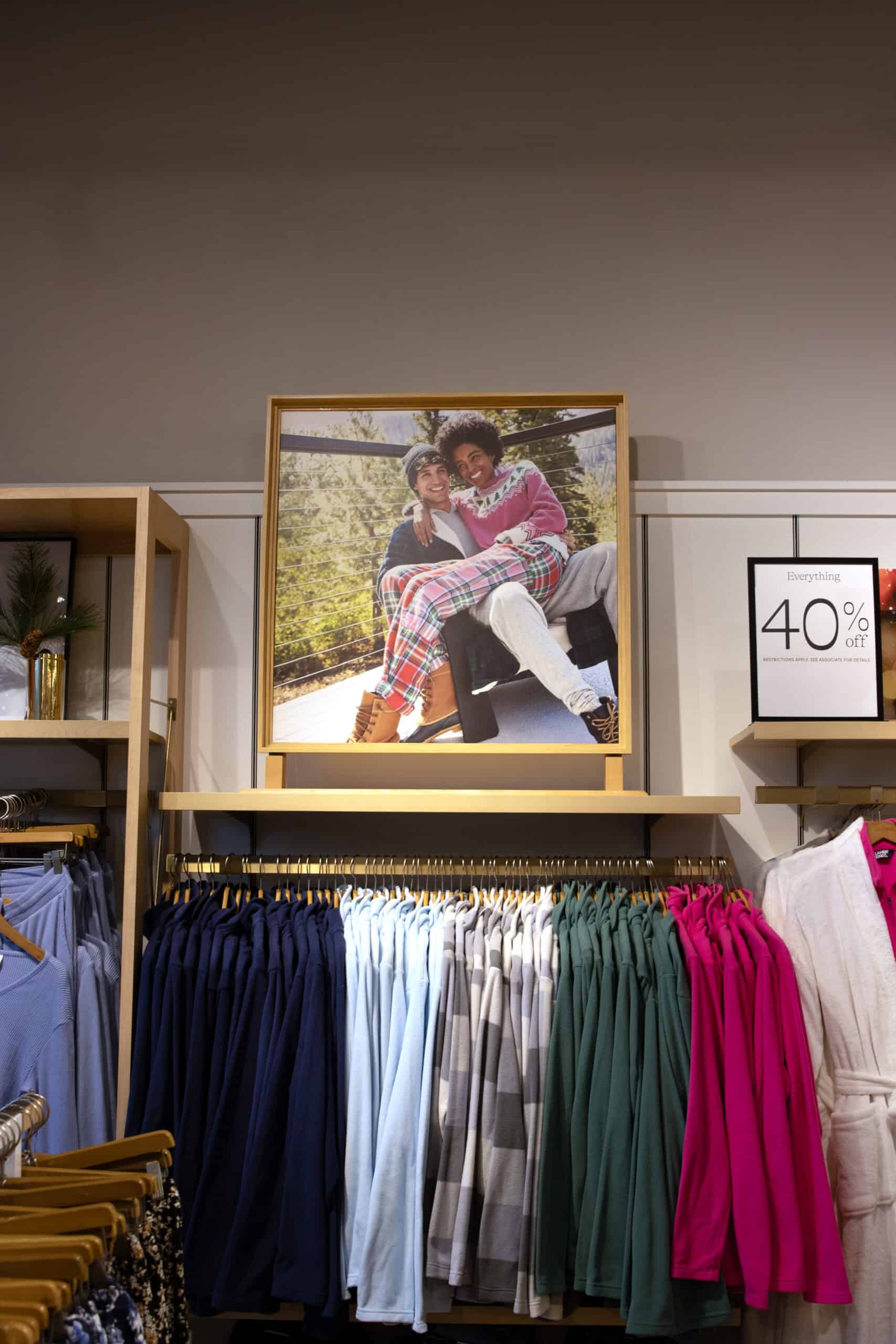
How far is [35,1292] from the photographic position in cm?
101

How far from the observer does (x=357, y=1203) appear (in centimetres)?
206

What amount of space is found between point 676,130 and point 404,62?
801 mm

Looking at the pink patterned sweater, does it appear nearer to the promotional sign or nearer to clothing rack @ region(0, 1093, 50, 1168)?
the promotional sign

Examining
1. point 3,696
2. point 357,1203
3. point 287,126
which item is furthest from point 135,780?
point 287,126

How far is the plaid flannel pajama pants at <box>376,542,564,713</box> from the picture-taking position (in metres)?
2.54

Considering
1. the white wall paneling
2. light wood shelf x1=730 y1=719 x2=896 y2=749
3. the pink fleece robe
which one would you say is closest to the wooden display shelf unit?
the white wall paneling

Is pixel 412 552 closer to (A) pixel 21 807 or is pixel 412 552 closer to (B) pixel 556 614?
(B) pixel 556 614

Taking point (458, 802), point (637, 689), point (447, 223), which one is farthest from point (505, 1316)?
point (447, 223)

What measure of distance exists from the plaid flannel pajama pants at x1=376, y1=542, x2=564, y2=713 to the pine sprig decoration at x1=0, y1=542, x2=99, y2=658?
0.75m

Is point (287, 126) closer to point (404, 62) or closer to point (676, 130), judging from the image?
point (404, 62)

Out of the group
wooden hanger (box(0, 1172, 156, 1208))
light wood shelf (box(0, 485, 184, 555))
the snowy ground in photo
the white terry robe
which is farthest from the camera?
the snowy ground in photo

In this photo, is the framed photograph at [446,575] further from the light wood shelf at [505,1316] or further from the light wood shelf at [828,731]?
the light wood shelf at [505,1316]

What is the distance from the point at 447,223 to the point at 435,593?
1.13 m

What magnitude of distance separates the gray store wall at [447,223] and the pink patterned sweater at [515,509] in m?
0.41
